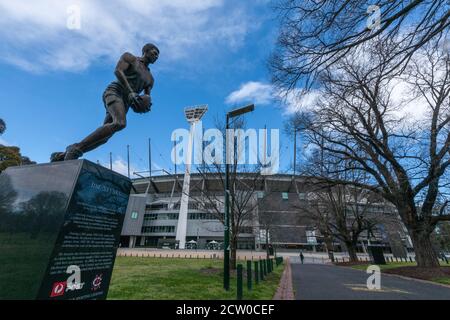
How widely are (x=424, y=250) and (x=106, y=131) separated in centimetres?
1998

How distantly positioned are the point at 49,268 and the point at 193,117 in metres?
78.2

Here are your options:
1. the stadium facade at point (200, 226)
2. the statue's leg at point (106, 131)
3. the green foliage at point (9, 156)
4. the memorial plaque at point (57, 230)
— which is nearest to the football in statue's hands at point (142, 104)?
the statue's leg at point (106, 131)

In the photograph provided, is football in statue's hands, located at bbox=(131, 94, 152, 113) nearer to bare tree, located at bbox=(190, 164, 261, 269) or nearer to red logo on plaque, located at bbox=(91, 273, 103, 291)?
red logo on plaque, located at bbox=(91, 273, 103, 291)

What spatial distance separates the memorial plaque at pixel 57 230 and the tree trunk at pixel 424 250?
63.3 ft

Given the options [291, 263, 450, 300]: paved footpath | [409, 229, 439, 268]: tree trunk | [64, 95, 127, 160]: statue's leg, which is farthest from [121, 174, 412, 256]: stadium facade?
[64, 95, 127, 160]: statue's leg

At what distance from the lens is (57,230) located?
2918 millimetres

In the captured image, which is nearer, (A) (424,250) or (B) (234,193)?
(B) (234,193)

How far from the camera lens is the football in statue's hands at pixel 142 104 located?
4.39 m

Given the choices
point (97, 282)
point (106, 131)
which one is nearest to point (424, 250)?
point (97, 282)

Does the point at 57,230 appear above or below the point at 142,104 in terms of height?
below

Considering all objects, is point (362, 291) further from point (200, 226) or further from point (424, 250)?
point (200, 226)
